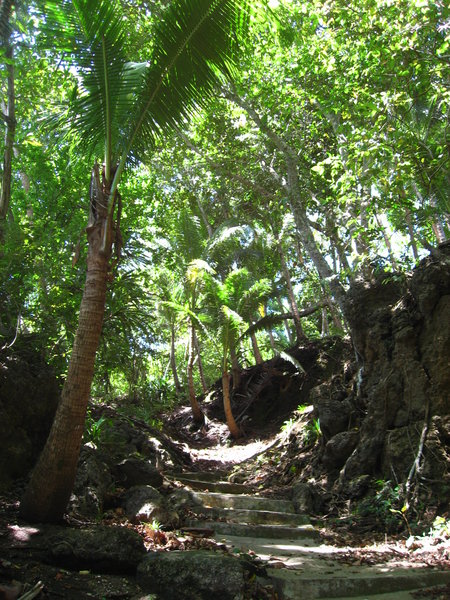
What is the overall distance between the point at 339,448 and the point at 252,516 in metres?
1.96

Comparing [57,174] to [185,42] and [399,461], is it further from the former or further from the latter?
[399,461]

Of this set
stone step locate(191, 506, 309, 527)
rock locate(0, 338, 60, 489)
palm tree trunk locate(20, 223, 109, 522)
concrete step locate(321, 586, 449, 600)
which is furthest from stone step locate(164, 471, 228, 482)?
concrete step locate(321, 586, 449, 600)

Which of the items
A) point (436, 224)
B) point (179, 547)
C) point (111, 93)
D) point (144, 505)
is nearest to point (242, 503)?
point (144, 505)

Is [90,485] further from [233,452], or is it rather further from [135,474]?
[233,452]

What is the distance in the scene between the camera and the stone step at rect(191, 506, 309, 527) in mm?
6293

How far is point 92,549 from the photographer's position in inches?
140

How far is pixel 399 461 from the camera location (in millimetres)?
6316

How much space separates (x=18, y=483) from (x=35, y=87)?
29.6 ft

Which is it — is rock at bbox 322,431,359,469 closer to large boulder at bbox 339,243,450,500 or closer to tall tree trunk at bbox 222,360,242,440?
large boulder at bbox 339,243,450,500

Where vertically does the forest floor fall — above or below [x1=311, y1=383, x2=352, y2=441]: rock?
below

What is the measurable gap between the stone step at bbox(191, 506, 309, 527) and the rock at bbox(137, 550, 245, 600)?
2.77 m

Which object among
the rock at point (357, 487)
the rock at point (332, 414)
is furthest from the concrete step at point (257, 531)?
the rock at point (332, 414)

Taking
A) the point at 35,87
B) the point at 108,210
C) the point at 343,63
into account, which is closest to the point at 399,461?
the point at 108,210

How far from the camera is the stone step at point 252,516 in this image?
248 inches
